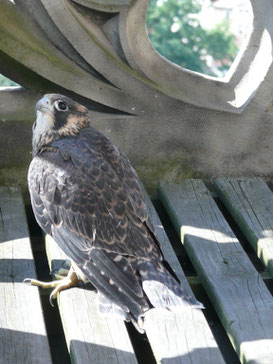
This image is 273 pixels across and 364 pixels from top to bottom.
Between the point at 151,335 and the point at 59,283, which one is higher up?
the point at 151,335

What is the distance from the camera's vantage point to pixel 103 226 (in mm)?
2461

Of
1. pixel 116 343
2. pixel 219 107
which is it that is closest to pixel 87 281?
pixel 116 343

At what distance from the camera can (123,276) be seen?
2.36 metres

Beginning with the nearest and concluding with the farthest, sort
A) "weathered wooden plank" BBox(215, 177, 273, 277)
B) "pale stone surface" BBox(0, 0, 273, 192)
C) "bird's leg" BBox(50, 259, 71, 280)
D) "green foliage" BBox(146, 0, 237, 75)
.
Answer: "bird's leg" BBox(50, 259, 71, 280) < "weathered wooden plank" BBox(215, 177, 273, 277) < "pale stone surface" BBox(0, 0, 273, 192) < "green foliage" BBox(146, 0, 237, 75)

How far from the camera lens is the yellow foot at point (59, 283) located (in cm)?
248

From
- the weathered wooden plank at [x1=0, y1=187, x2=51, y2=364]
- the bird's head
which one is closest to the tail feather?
the weathered wooden plank at [x1=0, y1=187, x2=51, y2=364]

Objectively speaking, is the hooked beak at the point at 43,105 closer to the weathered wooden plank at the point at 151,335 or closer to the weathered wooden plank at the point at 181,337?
the weathered wooden plank at the point at 151,335

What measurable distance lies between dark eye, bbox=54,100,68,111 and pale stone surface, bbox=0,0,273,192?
366 millimetres

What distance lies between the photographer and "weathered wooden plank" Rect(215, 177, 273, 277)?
112 inches

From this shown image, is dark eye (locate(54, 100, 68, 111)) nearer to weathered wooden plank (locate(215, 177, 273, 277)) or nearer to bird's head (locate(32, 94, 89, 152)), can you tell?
bird's head (locate(32, 94, 89, 152))

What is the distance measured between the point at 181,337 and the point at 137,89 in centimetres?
139

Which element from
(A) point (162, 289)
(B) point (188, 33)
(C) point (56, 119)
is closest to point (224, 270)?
(A) point (162, 289)

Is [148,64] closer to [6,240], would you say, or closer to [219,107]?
[219,107]

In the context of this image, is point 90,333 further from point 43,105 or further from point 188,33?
point 188,33
